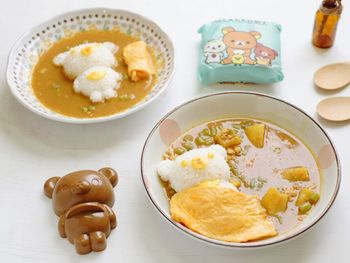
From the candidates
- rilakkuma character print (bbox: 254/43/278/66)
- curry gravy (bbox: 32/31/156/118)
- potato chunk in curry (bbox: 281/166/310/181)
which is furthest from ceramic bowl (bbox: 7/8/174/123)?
potato chunk in curry (bbox: 281/166/310/181)

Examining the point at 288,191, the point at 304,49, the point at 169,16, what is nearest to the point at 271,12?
the point at 304,49

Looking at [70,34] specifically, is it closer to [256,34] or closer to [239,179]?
[256,34]

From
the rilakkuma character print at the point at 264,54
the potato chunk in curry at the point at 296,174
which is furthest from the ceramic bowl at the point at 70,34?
the potato chunk in curry at the point at 296,174

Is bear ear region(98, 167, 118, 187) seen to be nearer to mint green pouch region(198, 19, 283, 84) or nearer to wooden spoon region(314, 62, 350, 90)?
mint green pouch region(198, 19, 283, 84)

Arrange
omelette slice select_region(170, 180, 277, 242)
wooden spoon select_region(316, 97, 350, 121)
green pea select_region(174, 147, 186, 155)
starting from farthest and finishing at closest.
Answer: wooden spoon select_region(316, 97, 350, 121) → green pea select_region(174, 147, 186, 155) → omelette slice select_region(170, 180, 277, 242)

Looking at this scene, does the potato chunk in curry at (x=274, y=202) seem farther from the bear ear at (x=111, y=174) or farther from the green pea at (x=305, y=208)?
the bear ear at (x=111, y=174)

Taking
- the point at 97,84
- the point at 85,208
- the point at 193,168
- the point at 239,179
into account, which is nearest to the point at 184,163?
the point at 193,168
